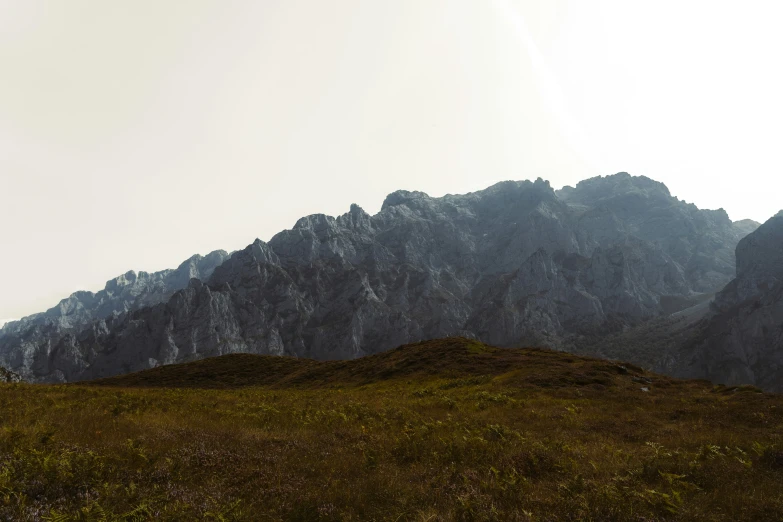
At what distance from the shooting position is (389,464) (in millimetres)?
11594

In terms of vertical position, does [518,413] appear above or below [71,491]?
below

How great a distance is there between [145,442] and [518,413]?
19.0 meters

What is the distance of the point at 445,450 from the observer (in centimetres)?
1323

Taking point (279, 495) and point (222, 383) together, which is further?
point (222, 383)

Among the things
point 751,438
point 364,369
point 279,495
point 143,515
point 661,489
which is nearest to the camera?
point 143,515

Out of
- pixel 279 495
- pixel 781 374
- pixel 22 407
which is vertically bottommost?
pixel 781 374

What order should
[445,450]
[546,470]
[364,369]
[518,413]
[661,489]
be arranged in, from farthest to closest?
[364,369] → [518,413] → [445,450] → [546,470] → [661,489]

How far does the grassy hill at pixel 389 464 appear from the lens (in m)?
8.15

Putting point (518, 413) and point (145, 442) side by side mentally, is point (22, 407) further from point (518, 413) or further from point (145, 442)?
point (518, 413)

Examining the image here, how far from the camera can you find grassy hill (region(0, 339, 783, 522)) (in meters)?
8.15

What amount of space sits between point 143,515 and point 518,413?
20.4 m

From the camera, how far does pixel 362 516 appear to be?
8.36 metres

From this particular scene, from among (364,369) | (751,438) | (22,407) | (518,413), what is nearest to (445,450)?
(518,413)

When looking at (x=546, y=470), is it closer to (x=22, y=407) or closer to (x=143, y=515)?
(x=143, y=515)
